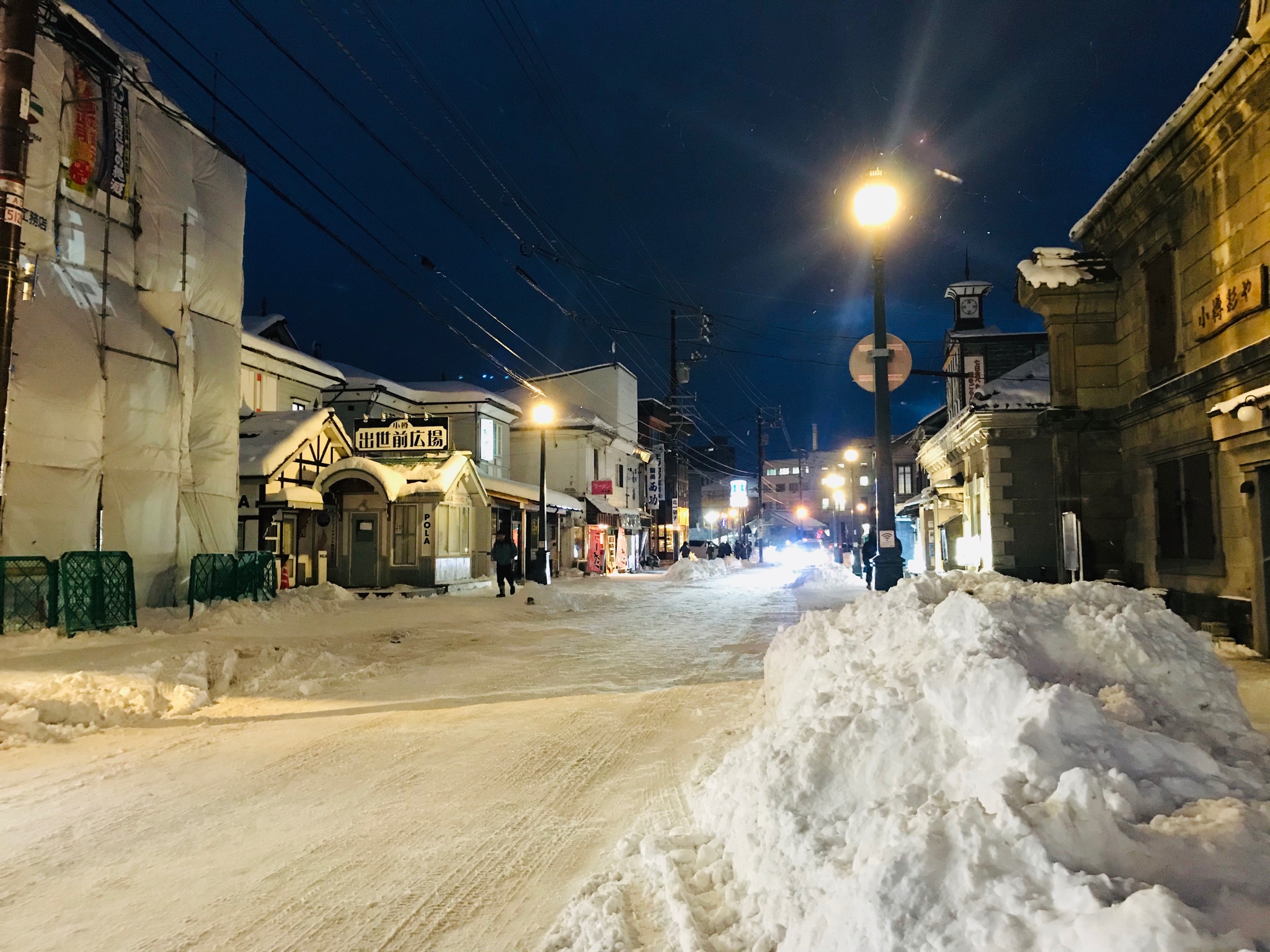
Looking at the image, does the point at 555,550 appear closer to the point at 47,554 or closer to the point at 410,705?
the point at 47,554

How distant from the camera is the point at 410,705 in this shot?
27.5ft

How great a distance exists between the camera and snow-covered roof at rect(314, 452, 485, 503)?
72.9 feet

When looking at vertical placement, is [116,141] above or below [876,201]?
above

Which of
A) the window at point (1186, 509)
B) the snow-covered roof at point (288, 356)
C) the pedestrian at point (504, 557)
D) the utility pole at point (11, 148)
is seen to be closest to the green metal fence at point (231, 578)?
the pedestrian at point (504, 557)

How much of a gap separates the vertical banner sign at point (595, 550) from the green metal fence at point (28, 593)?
2654 cm

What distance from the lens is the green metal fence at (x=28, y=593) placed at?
12.0 meters

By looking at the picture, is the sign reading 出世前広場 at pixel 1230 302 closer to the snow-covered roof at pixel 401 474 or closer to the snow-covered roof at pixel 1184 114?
the snow-covered roof at pixel 1184 114

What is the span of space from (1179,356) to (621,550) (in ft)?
112

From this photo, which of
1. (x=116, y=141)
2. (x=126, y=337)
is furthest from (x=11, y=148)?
(x=116, y=141)

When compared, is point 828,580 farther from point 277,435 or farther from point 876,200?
point 876,200

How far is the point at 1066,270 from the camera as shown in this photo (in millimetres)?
14344

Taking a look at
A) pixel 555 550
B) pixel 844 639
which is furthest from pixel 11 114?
pixel 555 550

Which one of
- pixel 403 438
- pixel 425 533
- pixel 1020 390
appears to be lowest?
pixel 425 533

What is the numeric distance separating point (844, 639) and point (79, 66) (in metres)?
18.1
